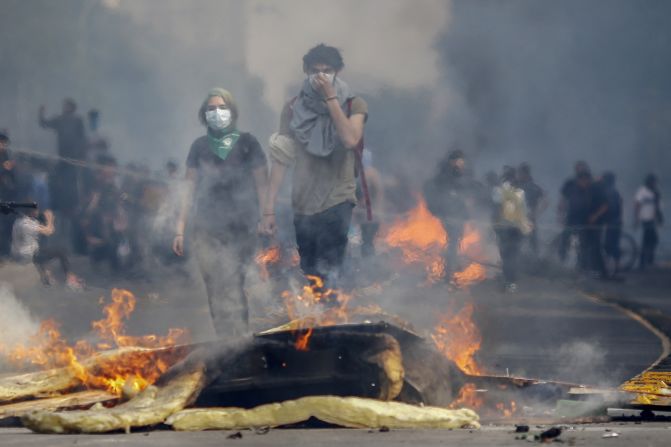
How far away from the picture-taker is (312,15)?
543 inches

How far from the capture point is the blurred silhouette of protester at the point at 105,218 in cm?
1653

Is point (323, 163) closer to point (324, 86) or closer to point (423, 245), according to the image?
point (324, 86)

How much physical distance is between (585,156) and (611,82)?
4.38 feet

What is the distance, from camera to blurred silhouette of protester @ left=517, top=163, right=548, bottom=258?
59.2 ft

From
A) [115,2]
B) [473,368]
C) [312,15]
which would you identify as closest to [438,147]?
[312,15]

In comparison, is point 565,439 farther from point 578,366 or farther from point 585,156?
point 585,156

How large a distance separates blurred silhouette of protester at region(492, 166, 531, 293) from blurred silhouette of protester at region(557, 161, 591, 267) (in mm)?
3664

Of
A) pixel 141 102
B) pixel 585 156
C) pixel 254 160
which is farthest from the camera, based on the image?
pixel 585 156

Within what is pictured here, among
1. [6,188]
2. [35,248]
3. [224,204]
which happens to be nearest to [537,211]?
[35,248]

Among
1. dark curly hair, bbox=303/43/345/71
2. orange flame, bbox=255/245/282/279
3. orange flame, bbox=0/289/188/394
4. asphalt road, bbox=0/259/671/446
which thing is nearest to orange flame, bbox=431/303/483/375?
asphalt road, bbox=0/259/671/446

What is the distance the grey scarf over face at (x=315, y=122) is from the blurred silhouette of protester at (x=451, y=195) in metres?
6.19

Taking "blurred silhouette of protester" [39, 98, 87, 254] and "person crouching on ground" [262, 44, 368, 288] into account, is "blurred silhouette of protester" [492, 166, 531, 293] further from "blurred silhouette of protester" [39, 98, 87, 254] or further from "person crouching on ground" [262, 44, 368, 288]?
"person crouching on ground" [262, 44, 368, 288]

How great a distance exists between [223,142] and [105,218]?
331 inches

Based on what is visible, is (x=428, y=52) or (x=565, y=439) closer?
(x=565, y=439)
